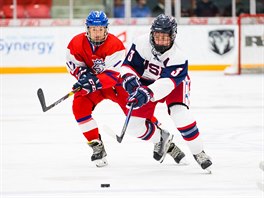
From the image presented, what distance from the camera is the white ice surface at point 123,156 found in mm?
3805

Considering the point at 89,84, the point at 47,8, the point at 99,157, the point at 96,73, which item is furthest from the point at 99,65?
the point at 47,8

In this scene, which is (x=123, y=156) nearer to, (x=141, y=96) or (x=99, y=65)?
(x=99, y=65)

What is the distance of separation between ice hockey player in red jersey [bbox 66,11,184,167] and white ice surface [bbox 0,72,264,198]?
0.48ft

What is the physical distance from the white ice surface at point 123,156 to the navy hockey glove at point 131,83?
423 mm

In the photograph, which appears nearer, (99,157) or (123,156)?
(99,157)

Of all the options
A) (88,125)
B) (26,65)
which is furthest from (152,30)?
(26,65)

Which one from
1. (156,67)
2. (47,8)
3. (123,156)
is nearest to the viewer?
(156,67)

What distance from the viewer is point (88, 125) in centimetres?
460

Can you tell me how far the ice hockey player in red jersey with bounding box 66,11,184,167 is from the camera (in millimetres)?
4488

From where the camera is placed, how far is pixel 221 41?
1195cm

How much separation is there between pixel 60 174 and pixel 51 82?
595 centimetres

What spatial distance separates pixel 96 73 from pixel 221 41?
7500 millimetres

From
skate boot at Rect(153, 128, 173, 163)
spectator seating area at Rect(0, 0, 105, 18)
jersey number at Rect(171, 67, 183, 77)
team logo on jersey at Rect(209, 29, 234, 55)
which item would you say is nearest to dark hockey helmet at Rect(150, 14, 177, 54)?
jersey number at Rect(171, 67, 183, 77)

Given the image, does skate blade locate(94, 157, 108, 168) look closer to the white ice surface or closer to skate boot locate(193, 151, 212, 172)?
the white ice surface
